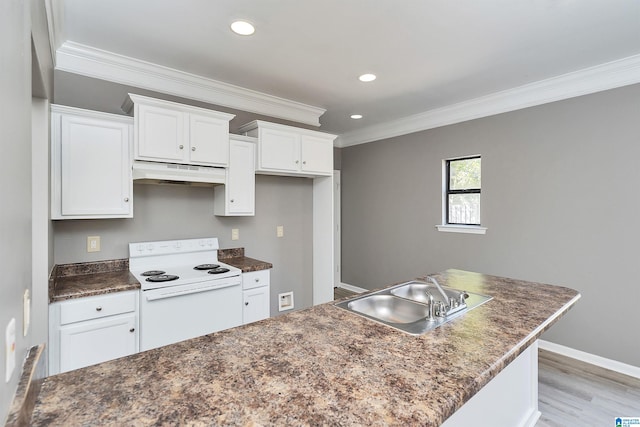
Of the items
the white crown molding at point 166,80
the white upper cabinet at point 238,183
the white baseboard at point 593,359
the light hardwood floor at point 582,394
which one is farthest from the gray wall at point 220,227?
the white baseboard at point 593,359

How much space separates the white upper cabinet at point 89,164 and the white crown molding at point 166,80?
555 millimetres

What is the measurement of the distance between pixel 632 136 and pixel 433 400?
10.7 ft

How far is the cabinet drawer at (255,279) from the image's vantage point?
2824 mm

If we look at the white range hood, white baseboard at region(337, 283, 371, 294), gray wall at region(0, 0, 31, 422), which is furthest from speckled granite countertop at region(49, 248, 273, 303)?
white baseboard at region(337, 283, 371, 294)

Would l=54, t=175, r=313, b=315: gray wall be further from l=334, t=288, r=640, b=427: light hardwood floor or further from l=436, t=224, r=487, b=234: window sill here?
l=334, t=288, r=640, b=427: light hardwood floor

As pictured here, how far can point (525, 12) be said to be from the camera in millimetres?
2041

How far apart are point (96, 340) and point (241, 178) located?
1677mm

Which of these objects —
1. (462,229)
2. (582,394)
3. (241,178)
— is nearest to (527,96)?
(462,229)

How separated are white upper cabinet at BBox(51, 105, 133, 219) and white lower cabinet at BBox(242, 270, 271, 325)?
3.64 ft

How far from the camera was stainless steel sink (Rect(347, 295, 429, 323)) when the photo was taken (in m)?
1.73

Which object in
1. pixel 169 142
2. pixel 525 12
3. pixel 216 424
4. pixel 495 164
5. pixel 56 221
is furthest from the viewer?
pixel 495 164

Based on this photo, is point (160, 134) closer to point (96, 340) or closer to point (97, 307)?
point (97, 307)

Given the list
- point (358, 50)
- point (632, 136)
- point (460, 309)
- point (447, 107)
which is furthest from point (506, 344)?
point (447, 107)

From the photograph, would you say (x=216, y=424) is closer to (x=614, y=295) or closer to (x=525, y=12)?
(x=525, y=12)
